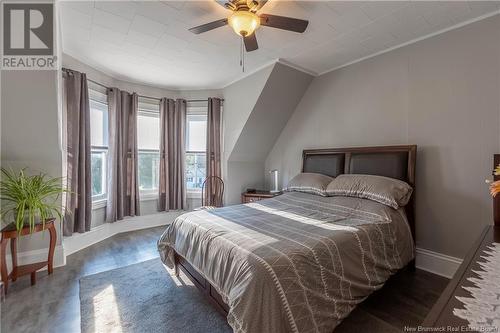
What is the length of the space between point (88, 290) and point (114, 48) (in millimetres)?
Result: 2735

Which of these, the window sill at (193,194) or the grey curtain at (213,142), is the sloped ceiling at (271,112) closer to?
the grey curtain at (213,142)

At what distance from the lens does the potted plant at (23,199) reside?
2221 mm

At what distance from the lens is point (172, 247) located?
7.61ft

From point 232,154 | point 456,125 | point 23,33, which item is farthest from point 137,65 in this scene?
point 456,125

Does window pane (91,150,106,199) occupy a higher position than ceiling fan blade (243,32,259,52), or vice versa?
ceiling fan blade (243,32,259,52)

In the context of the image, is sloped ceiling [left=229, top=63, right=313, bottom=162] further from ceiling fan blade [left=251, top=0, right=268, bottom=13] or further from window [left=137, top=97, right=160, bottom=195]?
window [left=137, top=97, right=160, bottom=195]

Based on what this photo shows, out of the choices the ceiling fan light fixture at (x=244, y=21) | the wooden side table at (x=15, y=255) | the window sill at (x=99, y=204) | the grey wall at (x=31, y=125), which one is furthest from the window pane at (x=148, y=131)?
the ceiling fan light fixture at (x=244, y=21)

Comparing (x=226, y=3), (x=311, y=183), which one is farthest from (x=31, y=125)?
(x=311, y=183)

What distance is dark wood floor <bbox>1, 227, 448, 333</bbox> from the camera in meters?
1.73

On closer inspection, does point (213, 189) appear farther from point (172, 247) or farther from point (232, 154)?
point (172, 247)

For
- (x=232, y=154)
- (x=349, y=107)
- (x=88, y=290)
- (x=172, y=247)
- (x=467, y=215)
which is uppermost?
(x=349, y=107)

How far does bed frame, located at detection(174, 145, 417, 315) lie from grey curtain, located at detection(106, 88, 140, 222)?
2.02 m

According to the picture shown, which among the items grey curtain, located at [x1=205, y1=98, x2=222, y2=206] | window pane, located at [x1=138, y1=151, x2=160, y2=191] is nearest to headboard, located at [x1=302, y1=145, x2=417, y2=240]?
grey curtain, located at [x1=205, y1=98, x2=222, y2=206]

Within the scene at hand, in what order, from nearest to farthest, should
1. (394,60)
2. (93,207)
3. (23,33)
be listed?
1. (23,33)
2. (394,60)
3. (93,207)
